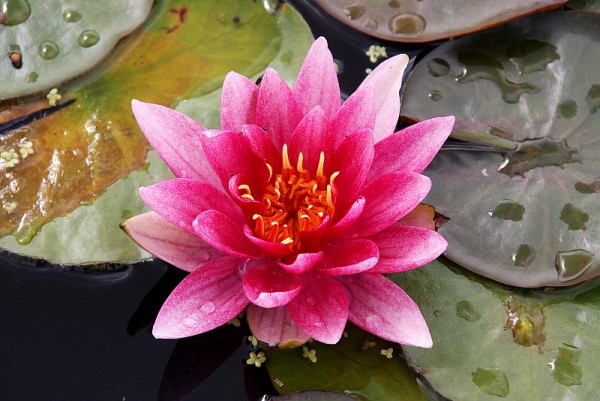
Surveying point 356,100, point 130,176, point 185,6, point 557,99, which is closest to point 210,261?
point 130,176

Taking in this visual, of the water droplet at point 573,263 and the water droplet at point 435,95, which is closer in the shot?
the water droplet at point 573,263

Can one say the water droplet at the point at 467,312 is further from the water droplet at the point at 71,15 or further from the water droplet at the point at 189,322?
the water droplet at the point at 71,15

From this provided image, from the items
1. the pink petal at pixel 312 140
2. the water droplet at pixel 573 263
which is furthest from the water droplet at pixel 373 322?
the water droplet at pixel 573 263

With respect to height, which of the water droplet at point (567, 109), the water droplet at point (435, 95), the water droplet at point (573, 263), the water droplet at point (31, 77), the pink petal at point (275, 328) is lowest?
the water droplet at point (573, 263)

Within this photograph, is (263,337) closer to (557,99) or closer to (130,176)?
(130,176)

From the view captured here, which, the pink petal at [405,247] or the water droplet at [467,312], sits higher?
the pink petal at [405,247]

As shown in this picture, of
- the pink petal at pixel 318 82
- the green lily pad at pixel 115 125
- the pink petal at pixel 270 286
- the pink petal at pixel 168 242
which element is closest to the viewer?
the pink petal at pixel 270 286

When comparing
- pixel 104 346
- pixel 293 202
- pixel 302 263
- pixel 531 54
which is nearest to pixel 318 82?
pixel 293 202
